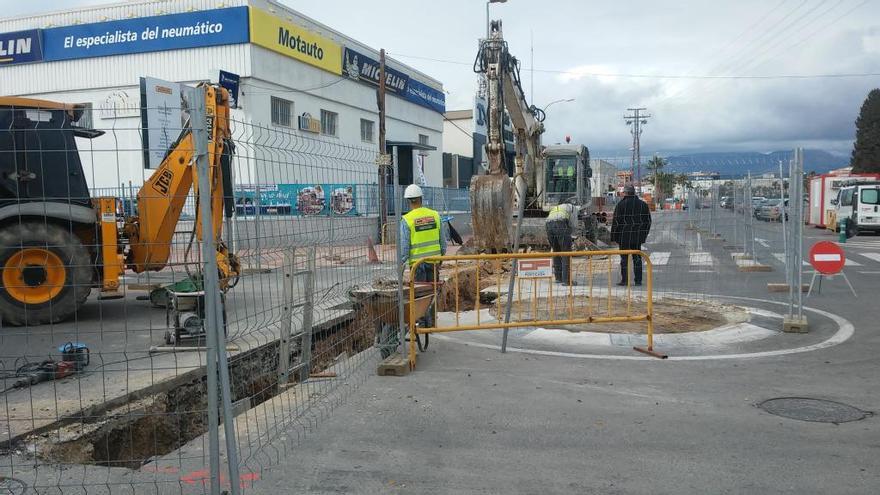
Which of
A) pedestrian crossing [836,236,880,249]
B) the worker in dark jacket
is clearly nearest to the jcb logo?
the worker in dark jacket

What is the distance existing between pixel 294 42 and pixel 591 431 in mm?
23564

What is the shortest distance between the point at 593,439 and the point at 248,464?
2.57m

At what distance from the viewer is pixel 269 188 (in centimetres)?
496

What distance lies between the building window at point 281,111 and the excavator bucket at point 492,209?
12344mm

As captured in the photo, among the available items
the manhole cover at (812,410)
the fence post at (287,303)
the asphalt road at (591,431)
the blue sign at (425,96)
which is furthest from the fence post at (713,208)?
the blue sign at (425,96)

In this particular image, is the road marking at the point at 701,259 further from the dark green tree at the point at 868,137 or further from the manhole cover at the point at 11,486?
the dark green tree at the point at 868,137

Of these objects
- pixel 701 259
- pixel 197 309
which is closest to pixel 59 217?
pixel 197 309

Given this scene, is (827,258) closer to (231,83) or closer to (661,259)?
(661,259)

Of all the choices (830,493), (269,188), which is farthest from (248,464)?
(830,493)

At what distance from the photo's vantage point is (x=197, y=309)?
6.24m

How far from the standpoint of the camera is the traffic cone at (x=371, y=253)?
705 centimetres

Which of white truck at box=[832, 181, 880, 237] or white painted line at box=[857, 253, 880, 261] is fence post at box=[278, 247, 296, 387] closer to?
white painted line at box=[857, 253, 880, 261]

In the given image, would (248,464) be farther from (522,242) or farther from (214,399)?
(522,242)

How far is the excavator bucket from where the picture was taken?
15.6 metres
